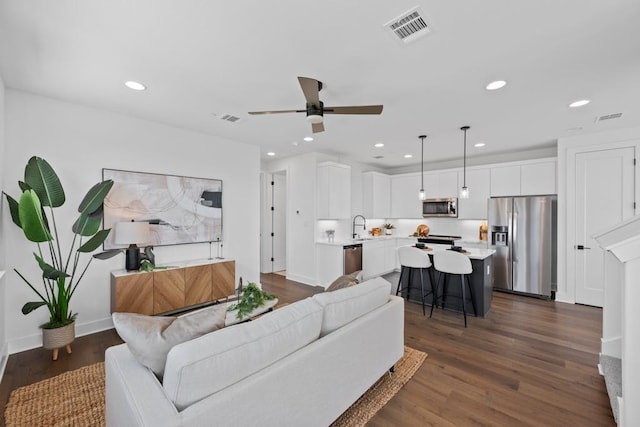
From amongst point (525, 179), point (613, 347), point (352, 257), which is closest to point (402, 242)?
point (352, 257)

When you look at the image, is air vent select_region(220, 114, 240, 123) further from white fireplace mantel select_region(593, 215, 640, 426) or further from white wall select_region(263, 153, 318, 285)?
white fireplace mantel select_region(593, 215, 640, 426)

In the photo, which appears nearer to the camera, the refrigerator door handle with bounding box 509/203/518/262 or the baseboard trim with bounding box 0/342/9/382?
the baseboard trim with bounding box 0/342/9/382

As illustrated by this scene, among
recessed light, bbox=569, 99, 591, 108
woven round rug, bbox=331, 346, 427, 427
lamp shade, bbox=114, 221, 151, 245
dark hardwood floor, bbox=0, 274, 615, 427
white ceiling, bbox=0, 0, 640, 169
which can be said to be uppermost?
white ceiling, bbox=0, 0, 640, 169

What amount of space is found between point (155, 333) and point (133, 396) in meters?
0.26

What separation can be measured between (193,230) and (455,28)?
3.90 meters

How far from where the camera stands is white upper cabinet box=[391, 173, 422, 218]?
6633mm

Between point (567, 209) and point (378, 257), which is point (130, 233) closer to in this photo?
point (378, 257)

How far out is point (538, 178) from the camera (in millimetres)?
4969

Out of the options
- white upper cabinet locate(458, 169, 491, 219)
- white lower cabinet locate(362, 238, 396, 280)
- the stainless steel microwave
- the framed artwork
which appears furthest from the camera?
the stainless steel microwave

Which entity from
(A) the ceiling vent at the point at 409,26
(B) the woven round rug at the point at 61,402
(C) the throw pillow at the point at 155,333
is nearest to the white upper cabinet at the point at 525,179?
(A) the ceiling vent at the point at 409,26

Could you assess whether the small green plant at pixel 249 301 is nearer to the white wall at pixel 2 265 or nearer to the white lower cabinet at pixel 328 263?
the white wall at pixel 2 265

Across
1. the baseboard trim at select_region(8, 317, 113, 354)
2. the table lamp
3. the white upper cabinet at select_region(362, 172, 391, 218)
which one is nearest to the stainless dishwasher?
the white upper cabinet at select_region(362, 172, 391, 218)

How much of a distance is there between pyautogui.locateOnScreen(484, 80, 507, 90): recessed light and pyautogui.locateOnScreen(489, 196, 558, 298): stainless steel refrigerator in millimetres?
2924

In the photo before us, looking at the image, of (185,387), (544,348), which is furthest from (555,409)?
(185,387)
